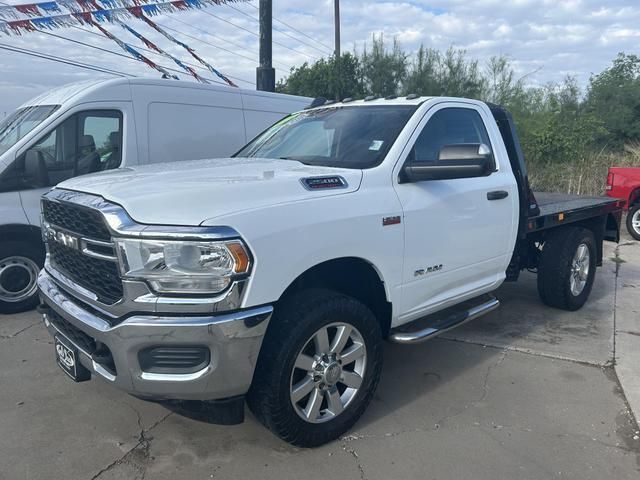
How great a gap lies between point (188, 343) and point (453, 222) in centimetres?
207

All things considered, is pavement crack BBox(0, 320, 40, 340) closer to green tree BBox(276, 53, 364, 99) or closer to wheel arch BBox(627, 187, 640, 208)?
wheel arch BBox(627, 187, 640, 208)

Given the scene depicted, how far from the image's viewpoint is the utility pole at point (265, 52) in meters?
10.0

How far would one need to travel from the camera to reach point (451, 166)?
11.2 ft

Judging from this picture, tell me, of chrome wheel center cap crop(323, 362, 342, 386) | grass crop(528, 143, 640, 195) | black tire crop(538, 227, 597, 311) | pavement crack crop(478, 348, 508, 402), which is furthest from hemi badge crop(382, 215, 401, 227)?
grass crop(528, 143, 640, 195)

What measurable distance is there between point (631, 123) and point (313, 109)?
29319 mm

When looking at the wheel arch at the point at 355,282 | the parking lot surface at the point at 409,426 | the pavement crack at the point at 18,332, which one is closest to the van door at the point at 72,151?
the pavement crack at the point at 18,332

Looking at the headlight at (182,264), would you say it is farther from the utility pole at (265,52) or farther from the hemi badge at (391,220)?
the utility pole at (265,52)

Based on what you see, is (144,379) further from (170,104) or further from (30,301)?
(170,104)

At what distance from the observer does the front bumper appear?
2.49m

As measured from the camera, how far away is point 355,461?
9.95 ft

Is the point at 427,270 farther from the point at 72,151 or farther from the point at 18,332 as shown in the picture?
the point at 72,151

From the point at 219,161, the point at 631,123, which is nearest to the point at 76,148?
the point at 219,161

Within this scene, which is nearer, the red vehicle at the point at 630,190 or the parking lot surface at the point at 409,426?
the parking lot surface at the point at 409,426

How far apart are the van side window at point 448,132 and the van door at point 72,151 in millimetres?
3666
